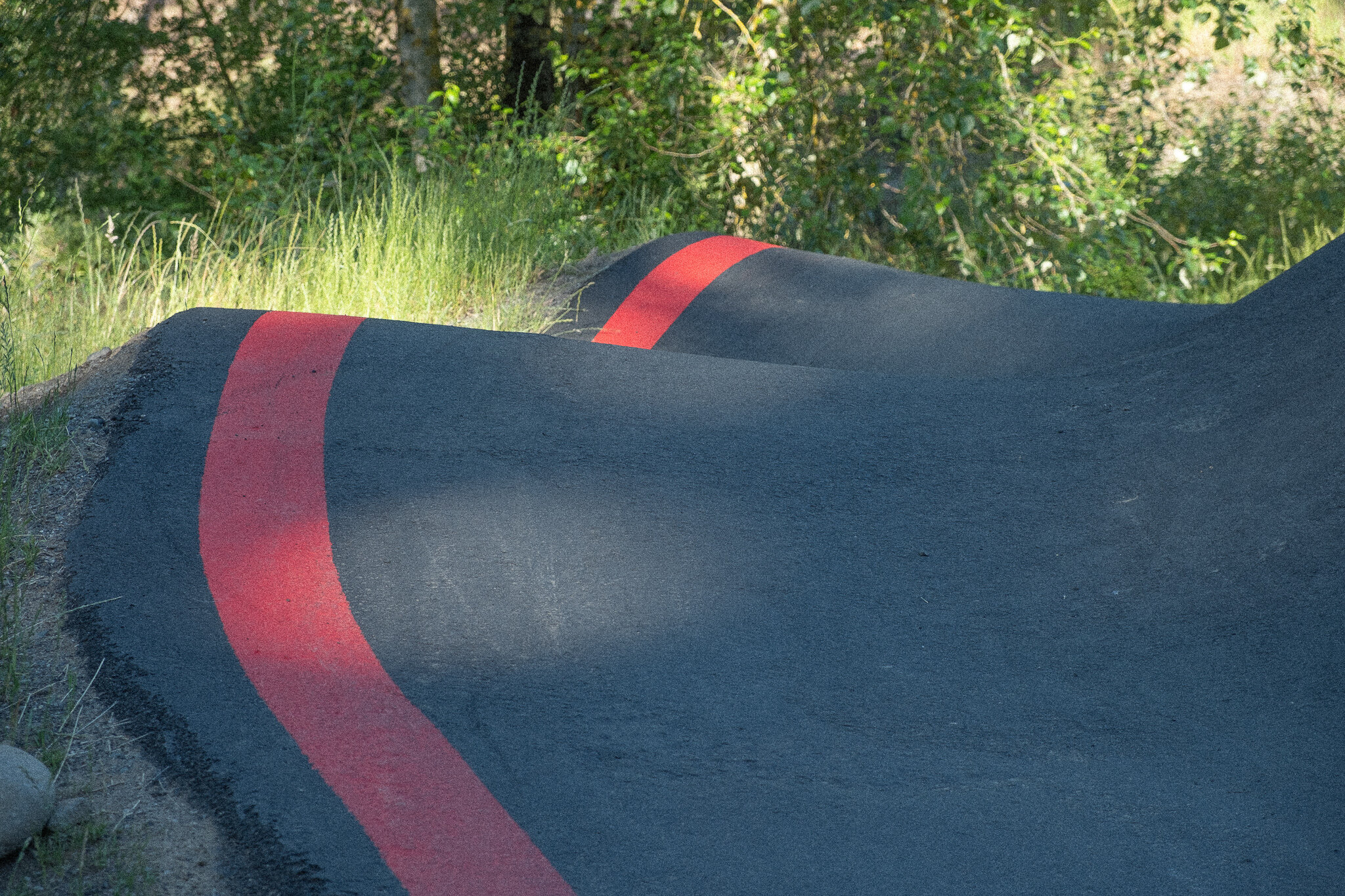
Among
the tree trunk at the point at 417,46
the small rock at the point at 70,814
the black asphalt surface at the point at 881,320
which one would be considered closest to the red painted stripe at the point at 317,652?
the small rock at the point at 70,814

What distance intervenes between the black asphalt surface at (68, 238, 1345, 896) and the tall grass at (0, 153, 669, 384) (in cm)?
89

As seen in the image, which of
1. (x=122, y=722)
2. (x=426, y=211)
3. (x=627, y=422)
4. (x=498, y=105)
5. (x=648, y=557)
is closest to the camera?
(x=122, y=722)

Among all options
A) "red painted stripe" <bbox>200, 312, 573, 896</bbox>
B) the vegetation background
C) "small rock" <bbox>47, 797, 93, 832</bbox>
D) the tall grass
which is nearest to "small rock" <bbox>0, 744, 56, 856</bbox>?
"small rock" <bbox>47, 797, 93, 832</bbox>

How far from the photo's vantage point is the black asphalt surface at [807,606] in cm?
195

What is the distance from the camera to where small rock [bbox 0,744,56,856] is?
167cm

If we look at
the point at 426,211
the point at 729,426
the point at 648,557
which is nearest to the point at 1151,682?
the point at 648,557

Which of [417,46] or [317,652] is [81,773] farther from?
[417,46]

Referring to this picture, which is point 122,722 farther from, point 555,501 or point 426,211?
point 426,211

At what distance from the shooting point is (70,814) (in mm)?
1810

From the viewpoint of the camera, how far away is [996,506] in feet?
10.3

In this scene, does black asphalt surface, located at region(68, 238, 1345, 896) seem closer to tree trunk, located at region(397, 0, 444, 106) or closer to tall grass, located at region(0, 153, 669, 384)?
tall grass, located at region(0, 153, 669, 384)

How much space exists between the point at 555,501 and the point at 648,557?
36cm

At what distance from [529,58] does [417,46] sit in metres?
1.01

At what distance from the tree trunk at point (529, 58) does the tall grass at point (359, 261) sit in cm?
164
